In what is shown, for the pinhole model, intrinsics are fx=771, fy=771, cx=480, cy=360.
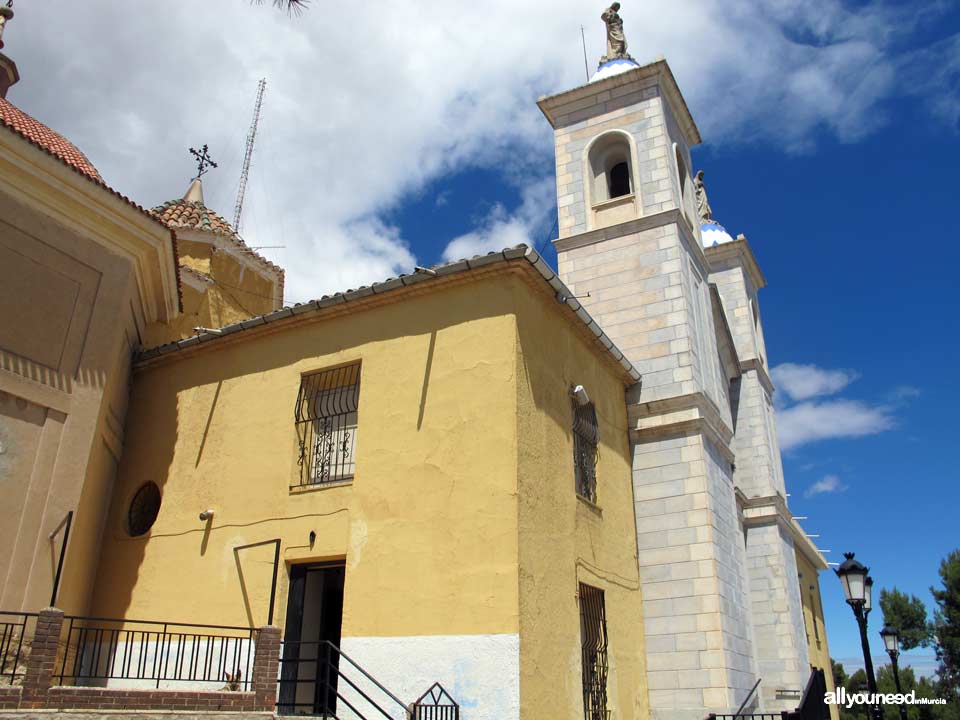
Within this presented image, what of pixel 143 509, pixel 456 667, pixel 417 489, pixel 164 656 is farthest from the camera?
pixel 143 509

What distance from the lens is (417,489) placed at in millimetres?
9641

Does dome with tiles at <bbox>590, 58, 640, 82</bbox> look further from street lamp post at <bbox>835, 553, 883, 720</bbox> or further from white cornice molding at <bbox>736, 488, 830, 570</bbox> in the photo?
street lamp post at <bbox>835, 553, 883, 720</bbox>

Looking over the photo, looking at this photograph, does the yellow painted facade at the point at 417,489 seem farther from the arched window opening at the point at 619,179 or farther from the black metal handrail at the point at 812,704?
the arched window opening at the point at 619,179

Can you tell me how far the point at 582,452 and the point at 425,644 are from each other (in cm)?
399

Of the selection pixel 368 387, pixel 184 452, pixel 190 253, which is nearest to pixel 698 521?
pixel 368 387

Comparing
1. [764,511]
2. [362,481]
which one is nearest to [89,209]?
[362,481]

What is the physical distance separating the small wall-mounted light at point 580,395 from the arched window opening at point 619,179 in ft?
23.9

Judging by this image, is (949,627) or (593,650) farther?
(949,627)

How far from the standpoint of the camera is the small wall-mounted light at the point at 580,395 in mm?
11164

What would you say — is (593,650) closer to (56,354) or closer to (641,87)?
(56,354)

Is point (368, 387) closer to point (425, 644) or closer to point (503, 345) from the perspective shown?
point (503, 345)

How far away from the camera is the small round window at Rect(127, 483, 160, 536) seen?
12.2 m

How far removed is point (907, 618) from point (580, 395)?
4651 centimetres

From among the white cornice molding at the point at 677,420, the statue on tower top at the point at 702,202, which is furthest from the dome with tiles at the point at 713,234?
the white cornice molding at the point at 677,420
